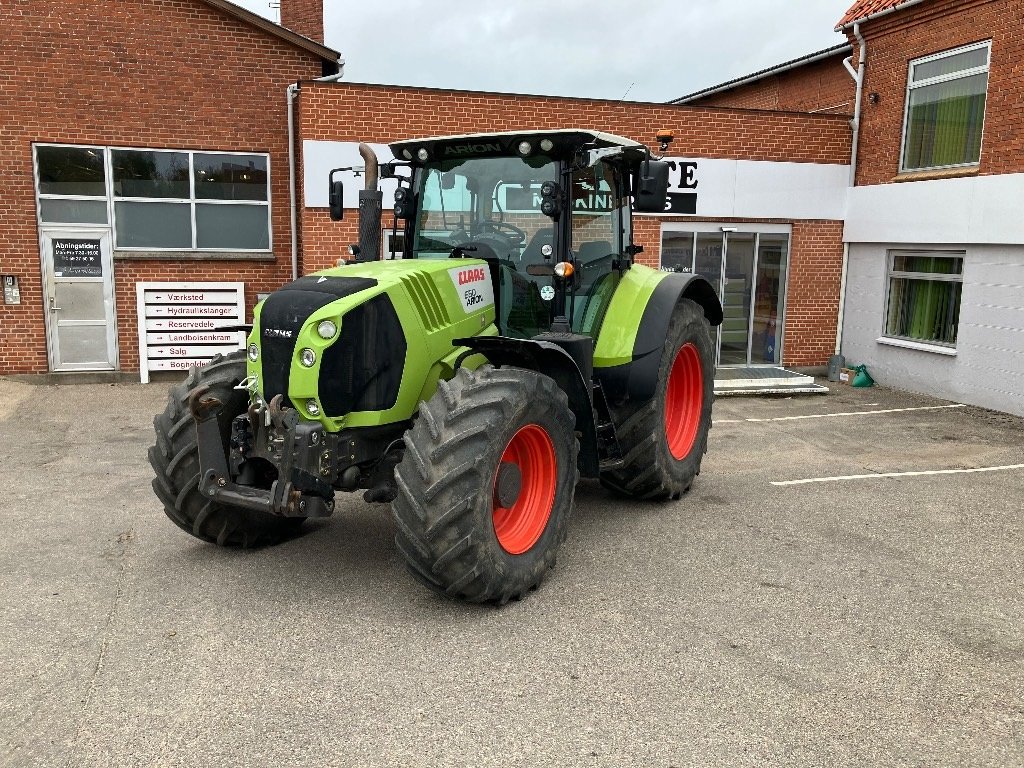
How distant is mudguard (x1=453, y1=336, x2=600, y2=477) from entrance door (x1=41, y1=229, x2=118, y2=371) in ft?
26.3

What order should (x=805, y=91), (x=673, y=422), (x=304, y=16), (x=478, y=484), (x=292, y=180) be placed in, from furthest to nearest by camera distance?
(x=805, y=91) → (x=304, y=16) → (x=292, y=180) → (x=673, y=422) → (x=478, y=484)

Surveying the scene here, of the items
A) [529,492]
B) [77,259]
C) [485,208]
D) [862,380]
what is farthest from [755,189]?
[77,259]

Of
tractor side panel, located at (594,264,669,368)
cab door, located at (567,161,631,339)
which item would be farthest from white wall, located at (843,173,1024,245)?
cab door, located at (567,161,631,339)

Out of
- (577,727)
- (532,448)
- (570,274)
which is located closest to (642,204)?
(570,274)

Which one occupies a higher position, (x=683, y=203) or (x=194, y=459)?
(x=683, y=203)

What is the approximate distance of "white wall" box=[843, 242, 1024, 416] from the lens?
9719mm

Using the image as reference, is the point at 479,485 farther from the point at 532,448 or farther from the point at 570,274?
the point at 570,274

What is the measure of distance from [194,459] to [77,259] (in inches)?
299

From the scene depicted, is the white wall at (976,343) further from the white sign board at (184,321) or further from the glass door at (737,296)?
the white sign board at (184,321)

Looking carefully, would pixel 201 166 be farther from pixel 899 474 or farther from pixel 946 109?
pixel 946 109

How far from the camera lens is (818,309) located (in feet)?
40.6

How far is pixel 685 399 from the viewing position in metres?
6.65

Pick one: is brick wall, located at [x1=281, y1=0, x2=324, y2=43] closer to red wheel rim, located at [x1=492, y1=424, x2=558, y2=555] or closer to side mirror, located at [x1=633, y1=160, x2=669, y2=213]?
side mirror, located at [x1=633, y1=160, x2=669, y2=213]

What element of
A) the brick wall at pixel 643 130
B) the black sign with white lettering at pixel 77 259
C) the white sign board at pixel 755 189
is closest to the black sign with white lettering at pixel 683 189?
the white sign board at pixel 755 189
